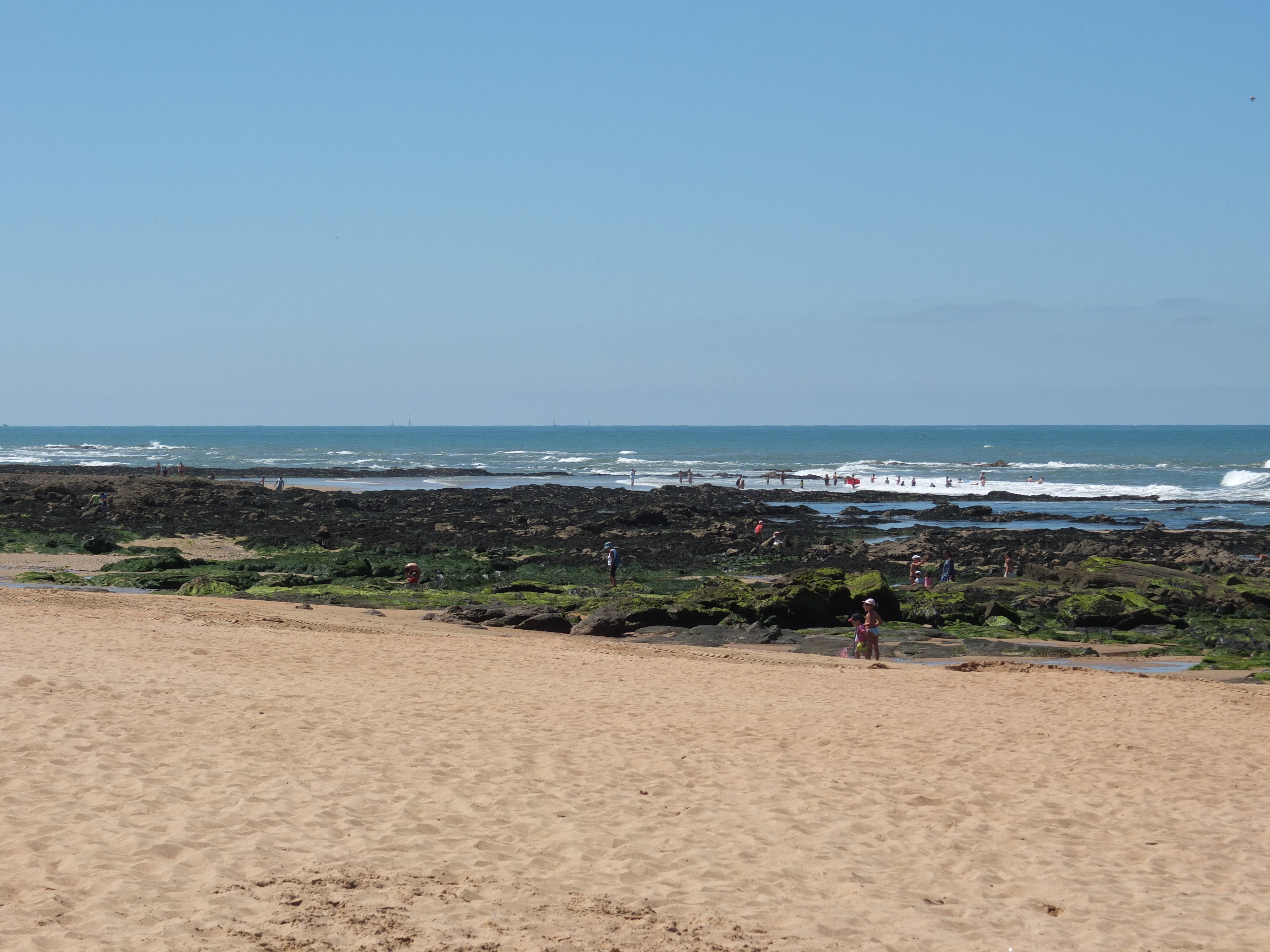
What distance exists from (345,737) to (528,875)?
374 cm

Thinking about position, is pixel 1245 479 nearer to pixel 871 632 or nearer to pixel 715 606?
pixel 715 606

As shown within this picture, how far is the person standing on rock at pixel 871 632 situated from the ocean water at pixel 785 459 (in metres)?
45.6

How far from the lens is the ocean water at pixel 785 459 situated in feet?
230

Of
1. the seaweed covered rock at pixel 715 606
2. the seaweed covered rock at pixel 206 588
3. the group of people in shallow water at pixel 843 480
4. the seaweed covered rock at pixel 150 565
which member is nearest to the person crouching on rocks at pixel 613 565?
the seaweed covered rock at pixel 715 606

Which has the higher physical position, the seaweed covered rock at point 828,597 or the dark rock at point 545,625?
the seaweed covered rock at point 828,597

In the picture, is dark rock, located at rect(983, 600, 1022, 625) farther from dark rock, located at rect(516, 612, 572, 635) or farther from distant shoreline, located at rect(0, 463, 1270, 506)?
distant shoreline, located at rect(0, 463, 1270, 506)

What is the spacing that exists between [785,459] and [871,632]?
291 feet

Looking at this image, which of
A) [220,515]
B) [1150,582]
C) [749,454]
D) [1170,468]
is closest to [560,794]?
[1150,582]

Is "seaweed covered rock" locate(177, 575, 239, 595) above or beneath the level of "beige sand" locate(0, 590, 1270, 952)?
beneath

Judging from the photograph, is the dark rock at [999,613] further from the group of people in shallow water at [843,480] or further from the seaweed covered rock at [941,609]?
the group of people in shallow water at [843,480]

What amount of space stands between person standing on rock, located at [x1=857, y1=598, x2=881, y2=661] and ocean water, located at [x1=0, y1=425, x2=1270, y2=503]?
45.6 m

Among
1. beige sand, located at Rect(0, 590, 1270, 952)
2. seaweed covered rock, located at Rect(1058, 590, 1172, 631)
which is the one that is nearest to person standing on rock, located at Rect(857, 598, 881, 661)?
beige sand, located at Rect(0, 590, 1270, 952)

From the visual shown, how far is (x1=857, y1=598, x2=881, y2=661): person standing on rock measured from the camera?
1711cm

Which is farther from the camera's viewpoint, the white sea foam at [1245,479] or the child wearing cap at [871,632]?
the white sea foam at [1245,479]
